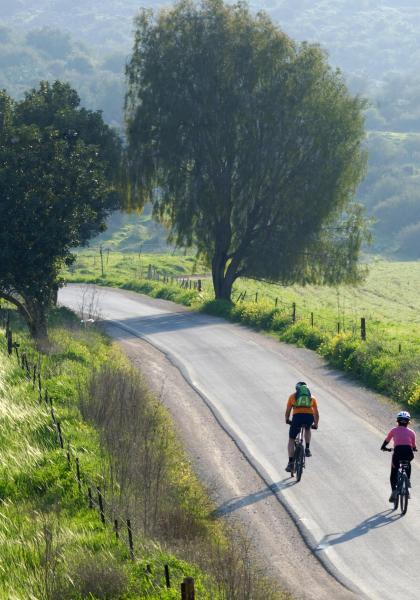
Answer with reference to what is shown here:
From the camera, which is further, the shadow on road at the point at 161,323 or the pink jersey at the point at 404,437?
the shadow on road at the point at 161,323

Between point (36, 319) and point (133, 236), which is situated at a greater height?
point (36, 319)

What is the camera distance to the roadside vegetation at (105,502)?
9.75 metres

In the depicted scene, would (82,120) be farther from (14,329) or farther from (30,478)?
(30,478)

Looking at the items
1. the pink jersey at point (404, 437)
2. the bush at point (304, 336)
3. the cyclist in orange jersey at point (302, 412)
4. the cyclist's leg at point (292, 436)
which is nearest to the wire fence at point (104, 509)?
the cyclist's leg at point (292, 436)

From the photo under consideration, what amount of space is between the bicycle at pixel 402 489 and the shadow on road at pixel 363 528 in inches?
6.5

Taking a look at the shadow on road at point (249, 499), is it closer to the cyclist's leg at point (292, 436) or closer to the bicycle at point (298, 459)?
the bicycle at point (298, 459)

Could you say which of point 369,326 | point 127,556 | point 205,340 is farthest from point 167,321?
point 127,556

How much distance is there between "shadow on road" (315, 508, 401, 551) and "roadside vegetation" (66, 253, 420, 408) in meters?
6.70

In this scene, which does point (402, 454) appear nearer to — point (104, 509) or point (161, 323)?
point (104, 509)

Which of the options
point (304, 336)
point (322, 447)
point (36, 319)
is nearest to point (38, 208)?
point (36, 319)

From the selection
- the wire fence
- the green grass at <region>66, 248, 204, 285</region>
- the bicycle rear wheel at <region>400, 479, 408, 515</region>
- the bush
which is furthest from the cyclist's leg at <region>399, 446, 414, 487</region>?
the green grass at <region>66, 248, 204, 285</region>

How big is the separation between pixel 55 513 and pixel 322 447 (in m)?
7.45

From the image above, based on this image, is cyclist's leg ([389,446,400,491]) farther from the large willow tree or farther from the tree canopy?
the large willow tree

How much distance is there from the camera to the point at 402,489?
14.1 metres
